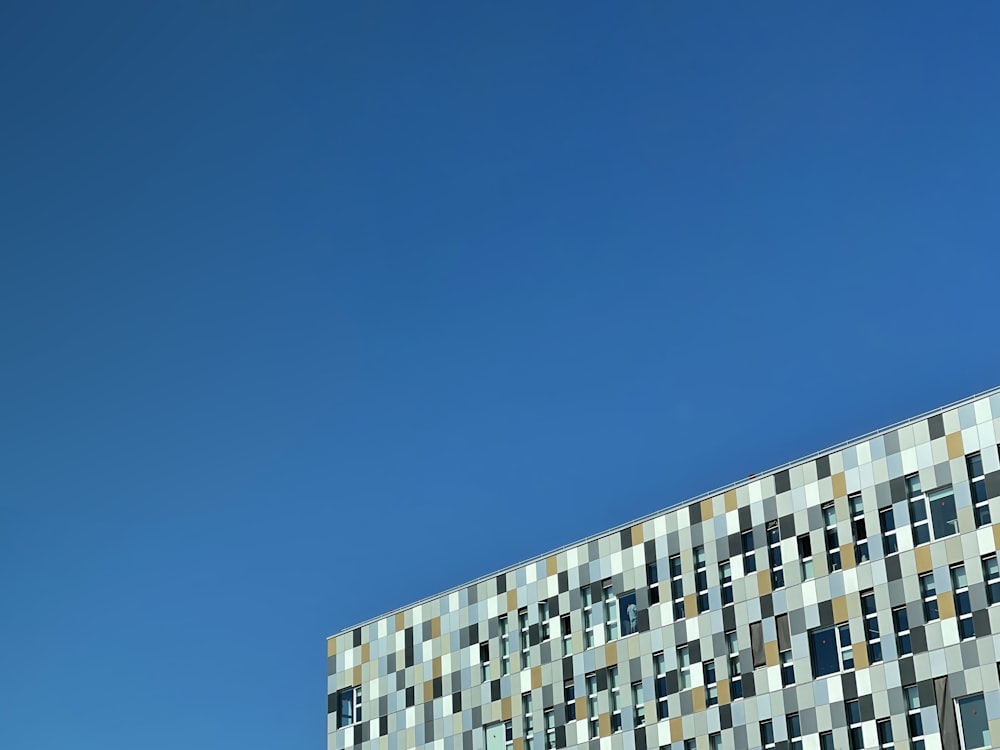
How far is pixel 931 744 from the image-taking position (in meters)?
78.3

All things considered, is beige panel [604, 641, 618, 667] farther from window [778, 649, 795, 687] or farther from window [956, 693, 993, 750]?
window [956, 693, 993, 750]

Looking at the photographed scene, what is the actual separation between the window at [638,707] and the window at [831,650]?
11.0m

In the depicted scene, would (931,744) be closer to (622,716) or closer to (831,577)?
(831,577)

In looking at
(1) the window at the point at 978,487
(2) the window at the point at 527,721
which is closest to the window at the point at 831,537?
(1) the window at the point at 978,487

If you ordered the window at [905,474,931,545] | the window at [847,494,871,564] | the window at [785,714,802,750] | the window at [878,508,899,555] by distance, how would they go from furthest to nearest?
1. the window at [847,494,871,564]
2. the window at [785,714,802,750]
3. the window at [878,508,899,555]
4. the window at [905,474,931,545]

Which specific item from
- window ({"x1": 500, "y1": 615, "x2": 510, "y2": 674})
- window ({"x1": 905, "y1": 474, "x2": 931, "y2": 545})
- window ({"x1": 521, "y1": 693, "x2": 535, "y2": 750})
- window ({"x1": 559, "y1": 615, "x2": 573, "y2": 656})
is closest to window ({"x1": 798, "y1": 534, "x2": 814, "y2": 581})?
window ({"x1": 905, "y1": 474, "x2": 931, "y2": 545})

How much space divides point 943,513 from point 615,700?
21.6 metres

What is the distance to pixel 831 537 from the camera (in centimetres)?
8544

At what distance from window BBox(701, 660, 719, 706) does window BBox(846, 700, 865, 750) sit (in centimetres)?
785

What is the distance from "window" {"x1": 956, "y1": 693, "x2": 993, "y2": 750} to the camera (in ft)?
252

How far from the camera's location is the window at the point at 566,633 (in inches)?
3787

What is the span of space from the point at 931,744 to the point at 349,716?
4166 cm

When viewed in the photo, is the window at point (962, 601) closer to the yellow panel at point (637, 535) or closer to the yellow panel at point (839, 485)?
the yellow panel at point (839, 485)

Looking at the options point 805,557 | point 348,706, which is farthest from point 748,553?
point 348,706
